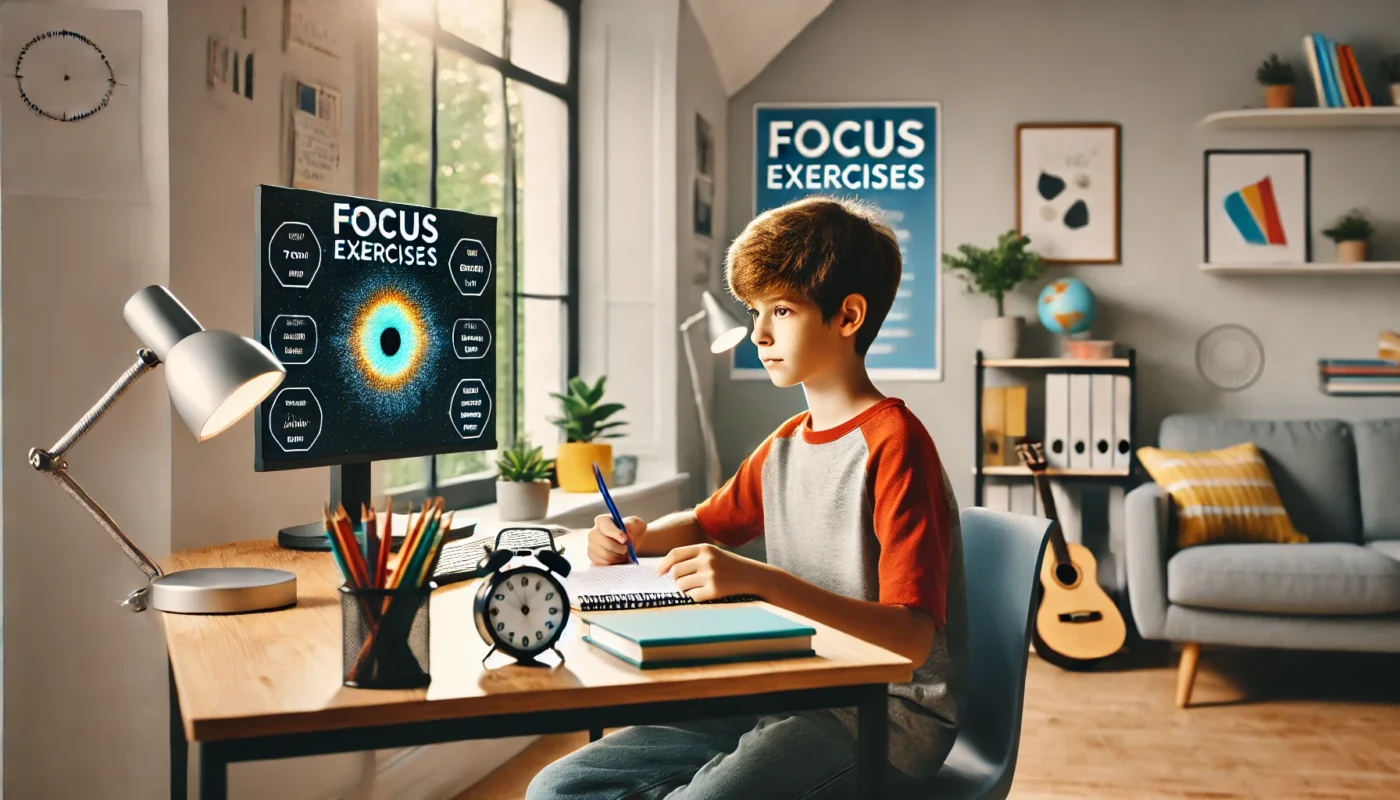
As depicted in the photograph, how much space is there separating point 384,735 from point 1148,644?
393cm

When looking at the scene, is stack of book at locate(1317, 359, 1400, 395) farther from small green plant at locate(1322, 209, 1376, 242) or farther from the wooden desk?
the wooden desk

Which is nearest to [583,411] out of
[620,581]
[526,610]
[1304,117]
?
[620,581]

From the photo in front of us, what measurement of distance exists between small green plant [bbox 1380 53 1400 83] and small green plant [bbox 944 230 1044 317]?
1.39 metres

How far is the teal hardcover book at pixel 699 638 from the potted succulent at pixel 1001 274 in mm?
3416

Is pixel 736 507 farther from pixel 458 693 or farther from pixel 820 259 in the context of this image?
pixel 458 693

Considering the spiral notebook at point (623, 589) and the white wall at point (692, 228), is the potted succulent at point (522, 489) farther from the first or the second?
the white wall at point (692, 228)

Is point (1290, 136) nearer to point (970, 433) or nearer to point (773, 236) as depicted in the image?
point (970, 433)

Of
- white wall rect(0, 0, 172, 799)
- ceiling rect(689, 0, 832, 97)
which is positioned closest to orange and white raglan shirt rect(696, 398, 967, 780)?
white wall rect(0, 0, 172, 799)

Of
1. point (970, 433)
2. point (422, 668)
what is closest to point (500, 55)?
point (970, 433)

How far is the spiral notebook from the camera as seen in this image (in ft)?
4.15

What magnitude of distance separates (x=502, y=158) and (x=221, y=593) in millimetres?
2242

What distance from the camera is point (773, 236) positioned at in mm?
1471

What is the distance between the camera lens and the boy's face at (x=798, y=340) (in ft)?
4.81

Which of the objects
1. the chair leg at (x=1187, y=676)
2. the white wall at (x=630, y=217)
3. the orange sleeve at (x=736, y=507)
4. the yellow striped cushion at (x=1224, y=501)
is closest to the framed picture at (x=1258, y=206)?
the yellow striped cushion at (x=1224, y=501)
